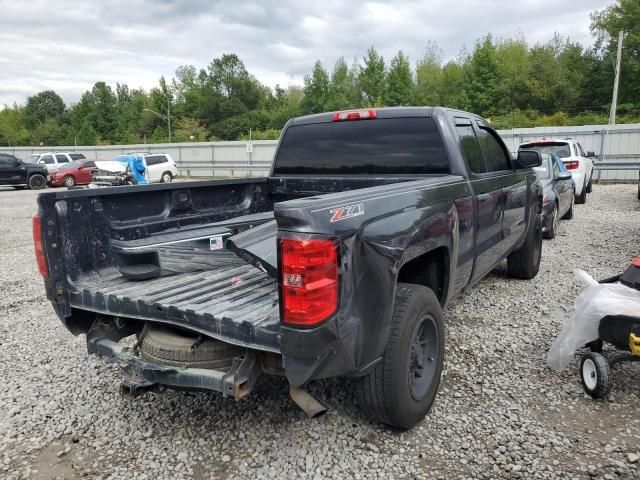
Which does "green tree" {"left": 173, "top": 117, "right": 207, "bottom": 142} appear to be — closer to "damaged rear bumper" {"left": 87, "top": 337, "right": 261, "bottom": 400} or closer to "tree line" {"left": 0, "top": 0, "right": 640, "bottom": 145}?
"tree line" {"left": 0, "top": 0, "right": 640, "bottom": 145}

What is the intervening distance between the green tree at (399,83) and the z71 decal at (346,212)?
183 feet

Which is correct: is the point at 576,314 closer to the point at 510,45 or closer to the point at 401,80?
the point at 401,80

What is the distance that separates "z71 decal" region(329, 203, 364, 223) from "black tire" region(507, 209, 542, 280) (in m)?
4.07

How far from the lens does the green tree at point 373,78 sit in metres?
60.5

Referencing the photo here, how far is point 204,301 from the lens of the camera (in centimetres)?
263

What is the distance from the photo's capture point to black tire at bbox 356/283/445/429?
261cm

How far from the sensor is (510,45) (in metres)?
59.5

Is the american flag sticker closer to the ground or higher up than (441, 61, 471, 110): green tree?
closer to the ground

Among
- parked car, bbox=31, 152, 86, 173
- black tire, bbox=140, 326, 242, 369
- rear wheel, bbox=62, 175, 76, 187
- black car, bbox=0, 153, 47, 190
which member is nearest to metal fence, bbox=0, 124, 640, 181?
parked car, bbox=31, 152, 86, 173

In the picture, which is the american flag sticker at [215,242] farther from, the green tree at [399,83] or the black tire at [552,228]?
the green tree at [399,83]

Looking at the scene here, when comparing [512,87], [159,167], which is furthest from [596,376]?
[512,87]

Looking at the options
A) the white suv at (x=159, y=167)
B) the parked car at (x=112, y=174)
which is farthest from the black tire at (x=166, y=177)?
the parked car at (x=112, y=174)

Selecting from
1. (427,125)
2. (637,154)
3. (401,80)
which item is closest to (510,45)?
(401,80)

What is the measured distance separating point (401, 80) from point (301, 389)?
5937 cm
